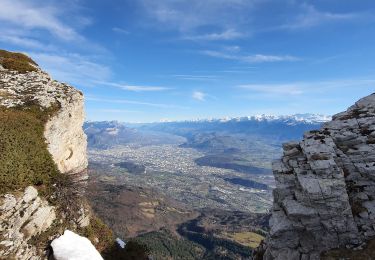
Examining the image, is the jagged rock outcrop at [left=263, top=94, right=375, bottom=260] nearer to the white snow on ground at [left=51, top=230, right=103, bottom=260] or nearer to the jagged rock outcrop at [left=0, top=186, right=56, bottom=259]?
the white snow on ground at [left=51, top=230, right=103, bottom=260]

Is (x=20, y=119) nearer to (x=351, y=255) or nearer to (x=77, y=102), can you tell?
(x=77, y=102)

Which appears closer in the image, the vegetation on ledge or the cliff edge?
the cliff edge

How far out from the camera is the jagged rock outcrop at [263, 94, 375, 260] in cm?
2991

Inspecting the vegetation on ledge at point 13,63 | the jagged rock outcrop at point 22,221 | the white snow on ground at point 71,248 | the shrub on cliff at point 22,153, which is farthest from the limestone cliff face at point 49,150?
the vegetation on ledge at point 13,63

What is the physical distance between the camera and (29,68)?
55875 millimetres

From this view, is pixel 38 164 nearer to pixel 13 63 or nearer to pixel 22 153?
pixel 22 153

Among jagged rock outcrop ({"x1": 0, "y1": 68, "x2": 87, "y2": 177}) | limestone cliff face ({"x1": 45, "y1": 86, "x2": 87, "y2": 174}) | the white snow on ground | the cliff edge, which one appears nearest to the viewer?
the white snow on ground

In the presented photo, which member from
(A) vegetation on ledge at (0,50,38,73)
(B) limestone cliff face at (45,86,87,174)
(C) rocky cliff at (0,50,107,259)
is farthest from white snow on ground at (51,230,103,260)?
(A) vegetation on ledge at (0,50,38,73)

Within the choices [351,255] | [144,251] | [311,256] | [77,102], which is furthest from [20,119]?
[351,255]

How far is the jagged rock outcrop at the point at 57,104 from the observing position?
135ft

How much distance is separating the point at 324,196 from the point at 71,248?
22.6m

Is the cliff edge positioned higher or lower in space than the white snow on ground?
higher

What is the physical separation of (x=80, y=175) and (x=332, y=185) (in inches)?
966

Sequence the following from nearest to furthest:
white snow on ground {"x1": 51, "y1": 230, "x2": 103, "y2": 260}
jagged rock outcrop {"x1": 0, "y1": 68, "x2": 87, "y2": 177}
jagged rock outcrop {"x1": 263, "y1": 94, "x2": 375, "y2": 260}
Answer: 1. white snow on ground {"x1": 51, "y1": 230, "x2": 103, "y2": 260}
2. jagged rock outcrop {"x1": 263, "y1": 94, "x2": 375, "y2": 260}
3. jagged rock outcrop {"x1": 0, "y1": 68, "x2": 87, "y2": 177}
